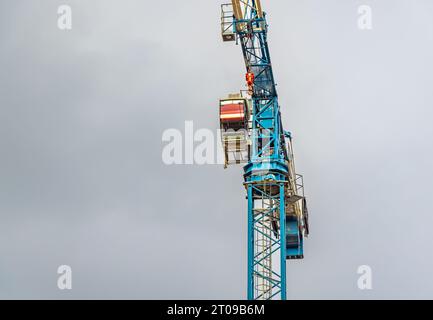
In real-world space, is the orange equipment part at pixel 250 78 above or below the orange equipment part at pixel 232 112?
above

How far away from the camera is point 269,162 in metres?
73.9

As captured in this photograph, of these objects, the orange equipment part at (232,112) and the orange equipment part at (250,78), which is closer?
the orange equipment part at (232,112)

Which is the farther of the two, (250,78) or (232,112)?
(250,78)

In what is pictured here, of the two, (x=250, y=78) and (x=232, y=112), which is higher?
(x=250, y=78)

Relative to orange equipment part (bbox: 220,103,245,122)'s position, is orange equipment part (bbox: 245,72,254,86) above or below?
above

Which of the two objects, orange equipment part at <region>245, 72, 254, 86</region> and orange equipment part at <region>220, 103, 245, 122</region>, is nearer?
orange equipment part at <region>220, 103, 245, 122</region>
